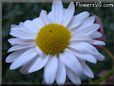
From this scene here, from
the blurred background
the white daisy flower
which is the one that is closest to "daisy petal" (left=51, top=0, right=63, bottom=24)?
the white daisy flower

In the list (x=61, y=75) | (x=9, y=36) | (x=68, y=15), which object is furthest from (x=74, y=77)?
(x=9, y=36)

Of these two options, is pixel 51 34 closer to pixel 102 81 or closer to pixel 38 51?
pixel 38 51

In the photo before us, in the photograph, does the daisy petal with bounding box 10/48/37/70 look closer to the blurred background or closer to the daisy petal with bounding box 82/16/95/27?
the daisy petal with bounding box 82/16/95/27

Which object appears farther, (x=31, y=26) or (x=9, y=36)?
(x=9, y=36)

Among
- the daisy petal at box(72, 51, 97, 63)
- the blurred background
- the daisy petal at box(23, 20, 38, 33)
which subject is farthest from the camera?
the blurred background

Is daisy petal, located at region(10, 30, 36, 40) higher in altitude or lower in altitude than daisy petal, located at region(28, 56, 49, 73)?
higher

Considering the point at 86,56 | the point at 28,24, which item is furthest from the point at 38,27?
the point at 86,56

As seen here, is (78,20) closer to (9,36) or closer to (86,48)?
(86,48)
